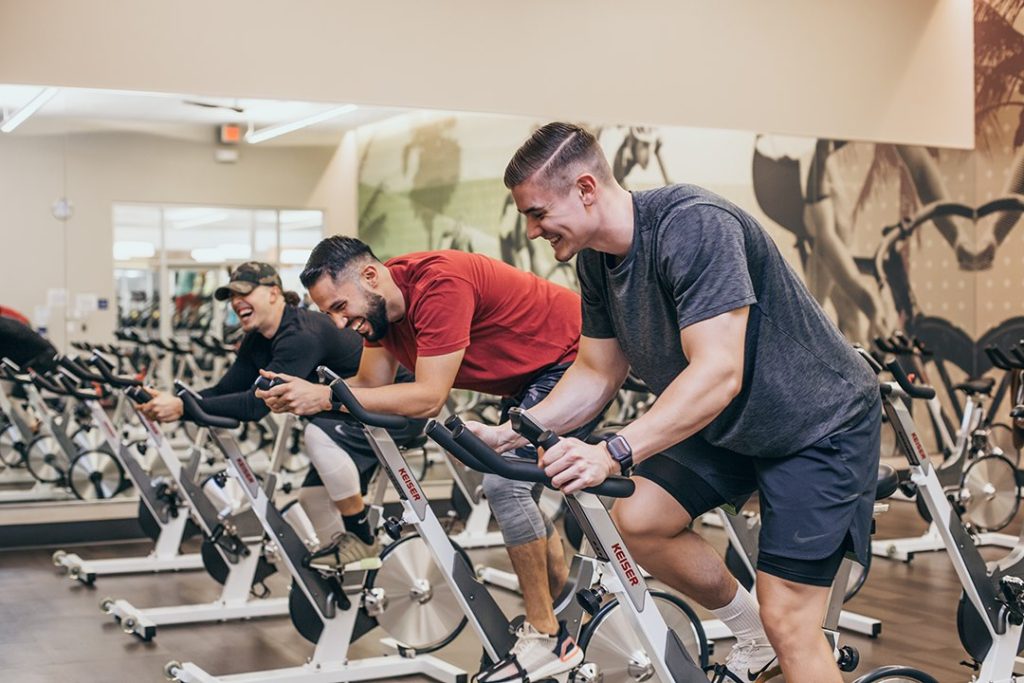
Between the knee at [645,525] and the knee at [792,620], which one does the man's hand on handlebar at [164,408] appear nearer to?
the knee at [645,525]

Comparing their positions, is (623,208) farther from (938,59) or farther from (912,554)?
(938,59)

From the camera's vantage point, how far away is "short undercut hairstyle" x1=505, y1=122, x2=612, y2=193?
2.26 meters

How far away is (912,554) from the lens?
6012 mm

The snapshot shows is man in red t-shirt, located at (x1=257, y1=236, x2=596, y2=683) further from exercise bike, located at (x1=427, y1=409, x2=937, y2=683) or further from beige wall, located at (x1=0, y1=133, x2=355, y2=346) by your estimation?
beige wall, located at (x1=0, y1=133, x2=355, y2=346)

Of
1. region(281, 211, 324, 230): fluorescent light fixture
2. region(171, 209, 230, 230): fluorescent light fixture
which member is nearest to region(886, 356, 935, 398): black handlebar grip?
region(281, 211, 324, 230): fluorescent light fixture

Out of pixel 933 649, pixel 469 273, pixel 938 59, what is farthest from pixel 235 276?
pixel 938 59

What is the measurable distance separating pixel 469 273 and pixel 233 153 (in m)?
3.80

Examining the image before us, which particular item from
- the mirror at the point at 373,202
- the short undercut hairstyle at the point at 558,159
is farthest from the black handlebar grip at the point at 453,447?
the mirror at the point at 373,202

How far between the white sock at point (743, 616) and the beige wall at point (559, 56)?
3.99m

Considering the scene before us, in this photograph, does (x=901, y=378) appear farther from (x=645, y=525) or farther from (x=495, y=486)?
(x=645, y=525)

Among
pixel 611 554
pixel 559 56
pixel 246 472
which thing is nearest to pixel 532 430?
pixel 611 554

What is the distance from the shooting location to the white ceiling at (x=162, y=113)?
19.4 feet

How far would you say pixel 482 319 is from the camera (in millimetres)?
3398

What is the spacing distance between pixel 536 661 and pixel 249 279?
6.31 feet
